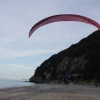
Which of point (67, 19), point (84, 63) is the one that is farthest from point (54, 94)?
point (84, 63)

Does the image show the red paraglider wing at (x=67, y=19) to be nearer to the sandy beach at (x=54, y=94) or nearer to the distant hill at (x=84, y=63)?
the sandy beach at (x=54, y=94)

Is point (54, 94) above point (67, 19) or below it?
below

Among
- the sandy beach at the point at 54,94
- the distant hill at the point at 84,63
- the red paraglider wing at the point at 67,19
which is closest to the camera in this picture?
the sandy beach at the point at 54,94

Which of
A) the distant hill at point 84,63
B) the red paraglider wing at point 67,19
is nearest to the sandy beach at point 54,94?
the red paraglider wing at point 67,19

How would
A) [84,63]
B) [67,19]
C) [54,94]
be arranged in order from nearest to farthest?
[67,19], [54,94], [84,63]

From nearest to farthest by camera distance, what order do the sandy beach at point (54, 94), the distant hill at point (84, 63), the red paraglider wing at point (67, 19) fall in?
the sandy beach at point (54, 94) → the red paraglider wing at point (67, 19) → the distant hill at point (84, 63)

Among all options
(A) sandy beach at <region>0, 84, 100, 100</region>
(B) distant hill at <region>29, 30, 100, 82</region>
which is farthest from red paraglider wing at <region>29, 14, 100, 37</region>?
(B) distant hill at <region>29, 30, 100, 82</region>

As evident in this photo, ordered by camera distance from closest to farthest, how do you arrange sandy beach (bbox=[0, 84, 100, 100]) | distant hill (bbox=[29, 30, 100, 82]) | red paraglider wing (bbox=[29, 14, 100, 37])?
sandy beach (bbox=[0, 84, 100, 100])
red paraglider wing (bbox=[29, 14, 100, 37])
distant hill (bbox=[29, 30, 100, 82])

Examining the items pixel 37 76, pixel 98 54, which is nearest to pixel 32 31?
pixel 98 54

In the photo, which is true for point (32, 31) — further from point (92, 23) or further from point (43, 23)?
point (92, 23)

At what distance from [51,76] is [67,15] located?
9554cm

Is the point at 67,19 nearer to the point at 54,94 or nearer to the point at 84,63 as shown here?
the point at 54,94

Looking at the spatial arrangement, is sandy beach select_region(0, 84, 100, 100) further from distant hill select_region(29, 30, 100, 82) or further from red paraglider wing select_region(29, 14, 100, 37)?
distant hill select_region(29, 30, 100, 82)

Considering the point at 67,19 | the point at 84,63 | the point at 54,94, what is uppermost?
the point at 84,63
